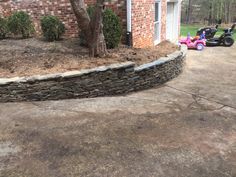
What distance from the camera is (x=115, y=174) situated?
292 cm

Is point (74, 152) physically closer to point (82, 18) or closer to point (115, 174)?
point (115, 174)

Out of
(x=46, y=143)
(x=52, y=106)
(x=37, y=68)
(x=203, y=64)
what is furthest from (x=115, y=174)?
(x=203, y=64)

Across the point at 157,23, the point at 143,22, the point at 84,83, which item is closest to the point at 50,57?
the point at 84,83

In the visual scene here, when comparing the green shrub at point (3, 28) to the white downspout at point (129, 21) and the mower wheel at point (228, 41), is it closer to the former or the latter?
the white downspout at point (129, 21)

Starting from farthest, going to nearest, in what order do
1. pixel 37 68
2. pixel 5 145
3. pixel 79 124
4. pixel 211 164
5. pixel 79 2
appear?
1. pixel 79 2
2. pixel 37 68
3. pixel 79 124
4. pixel 5 145
5. pixel 211 164

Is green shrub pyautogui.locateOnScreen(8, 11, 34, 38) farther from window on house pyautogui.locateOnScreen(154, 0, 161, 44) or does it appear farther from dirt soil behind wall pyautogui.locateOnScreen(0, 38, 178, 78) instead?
window on house pyautogui.locateOnScreen(154, 0, 161, 44)

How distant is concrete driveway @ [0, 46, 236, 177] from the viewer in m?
3.04

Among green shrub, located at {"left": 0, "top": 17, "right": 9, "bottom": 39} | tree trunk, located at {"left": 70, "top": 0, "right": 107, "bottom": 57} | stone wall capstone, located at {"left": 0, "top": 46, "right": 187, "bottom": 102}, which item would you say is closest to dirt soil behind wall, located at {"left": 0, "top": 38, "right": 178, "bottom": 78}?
tree trunk, located at {"left": 70, "top": 0, "right": 107, "bottom": 57}

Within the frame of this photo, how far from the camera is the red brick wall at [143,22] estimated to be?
7.62 meters

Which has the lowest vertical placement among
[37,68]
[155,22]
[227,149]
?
[227,149]

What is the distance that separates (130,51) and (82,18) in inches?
64.4

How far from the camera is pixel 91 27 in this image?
615 centimetres

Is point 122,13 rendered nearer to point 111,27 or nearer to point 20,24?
point 111,27

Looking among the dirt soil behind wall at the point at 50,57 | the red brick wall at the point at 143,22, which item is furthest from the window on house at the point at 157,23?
the dirt soil behind wall at the point at 50,57
